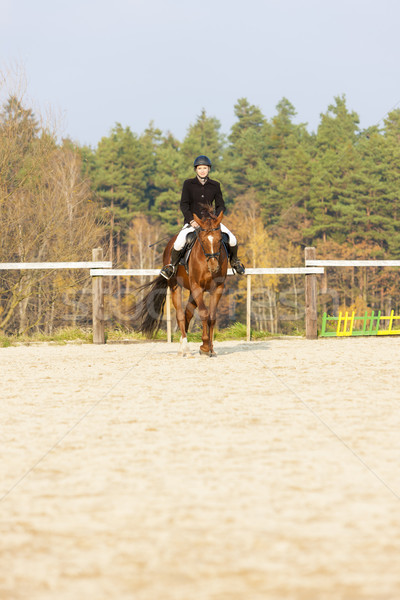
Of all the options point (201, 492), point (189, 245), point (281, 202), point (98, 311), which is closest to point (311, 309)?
point (98, 311)

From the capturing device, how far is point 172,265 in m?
11.2

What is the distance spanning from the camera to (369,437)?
15.6 feet

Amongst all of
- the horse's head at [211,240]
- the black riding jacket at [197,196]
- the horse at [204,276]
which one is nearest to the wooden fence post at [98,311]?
the horse at [204,276]

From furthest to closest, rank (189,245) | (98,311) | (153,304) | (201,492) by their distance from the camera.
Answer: (98,311) < (153,304) < (189,245) < (201,492)

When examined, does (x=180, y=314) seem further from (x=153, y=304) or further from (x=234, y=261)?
(x=234, y=261)

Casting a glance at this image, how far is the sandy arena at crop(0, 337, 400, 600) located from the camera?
2.48 meters

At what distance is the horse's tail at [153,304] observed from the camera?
12.3 metres

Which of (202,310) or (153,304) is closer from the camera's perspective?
(202,310)

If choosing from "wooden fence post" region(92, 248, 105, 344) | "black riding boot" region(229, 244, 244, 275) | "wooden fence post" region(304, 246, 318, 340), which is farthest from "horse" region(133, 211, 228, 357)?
"wooden fence post" region(304, 246, 318, 340)

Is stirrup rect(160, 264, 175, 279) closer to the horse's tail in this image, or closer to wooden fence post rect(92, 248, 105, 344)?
the horse's tail

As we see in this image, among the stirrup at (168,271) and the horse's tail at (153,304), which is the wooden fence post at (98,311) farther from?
the stirrup at (168,271)

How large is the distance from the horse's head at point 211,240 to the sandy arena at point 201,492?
3089mm

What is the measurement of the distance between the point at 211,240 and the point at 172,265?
45.6 inches

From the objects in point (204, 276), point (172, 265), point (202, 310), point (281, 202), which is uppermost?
point (281, 202)
